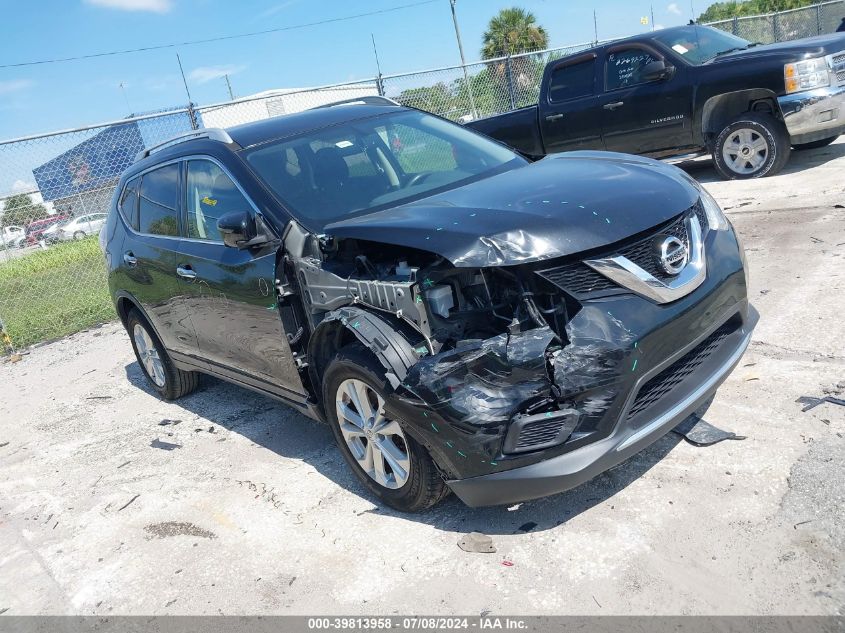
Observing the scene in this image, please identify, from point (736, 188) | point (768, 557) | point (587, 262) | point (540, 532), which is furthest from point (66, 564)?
point (736, 188)

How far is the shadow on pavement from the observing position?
10.8 ft

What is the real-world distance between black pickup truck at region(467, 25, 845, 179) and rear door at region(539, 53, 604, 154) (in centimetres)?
1

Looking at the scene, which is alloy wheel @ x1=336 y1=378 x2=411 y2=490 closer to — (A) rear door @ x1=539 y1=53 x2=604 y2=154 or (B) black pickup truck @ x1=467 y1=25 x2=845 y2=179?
(B) black pickup truck @ x1=467 y1=25 x2=845 y2=179

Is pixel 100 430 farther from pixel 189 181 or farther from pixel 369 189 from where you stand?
pixel 369 189

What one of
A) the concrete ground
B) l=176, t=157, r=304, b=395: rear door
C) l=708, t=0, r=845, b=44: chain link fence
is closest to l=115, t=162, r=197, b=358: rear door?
l=176, t=157, r=304, b=395: rear door

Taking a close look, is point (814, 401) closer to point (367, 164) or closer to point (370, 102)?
point (367, 164)

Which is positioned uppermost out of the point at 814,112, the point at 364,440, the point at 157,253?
the point at 157,253

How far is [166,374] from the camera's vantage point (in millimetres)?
5922

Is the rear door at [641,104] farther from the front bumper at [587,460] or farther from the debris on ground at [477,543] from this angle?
the debris on ground at [477,543]

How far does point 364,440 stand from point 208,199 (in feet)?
6.24

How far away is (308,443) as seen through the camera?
4605 millimetres

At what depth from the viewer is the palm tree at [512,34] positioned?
111 ft

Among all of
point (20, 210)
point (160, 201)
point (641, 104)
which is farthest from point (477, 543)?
point (20, 210)

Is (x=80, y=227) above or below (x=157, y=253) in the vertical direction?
below
